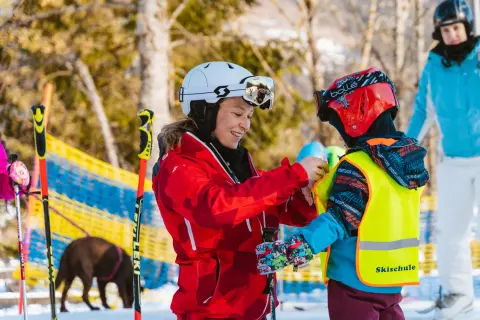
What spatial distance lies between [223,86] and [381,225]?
0.79 m

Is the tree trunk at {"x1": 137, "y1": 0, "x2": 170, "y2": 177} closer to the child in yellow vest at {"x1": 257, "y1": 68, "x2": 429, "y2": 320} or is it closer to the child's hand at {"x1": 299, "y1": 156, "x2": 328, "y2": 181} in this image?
the child in yellow vest at {"x1": 257, "y1": 68, "x2": 429, "y2": 320}

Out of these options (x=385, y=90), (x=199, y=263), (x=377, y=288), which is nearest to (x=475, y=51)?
(x=385, y=90)

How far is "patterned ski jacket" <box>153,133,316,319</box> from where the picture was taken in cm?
280

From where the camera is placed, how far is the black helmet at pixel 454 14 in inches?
212

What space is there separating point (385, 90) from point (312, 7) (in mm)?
15700

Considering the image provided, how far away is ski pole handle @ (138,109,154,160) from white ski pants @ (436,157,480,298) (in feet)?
8.28

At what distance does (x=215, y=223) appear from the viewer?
2.82 m

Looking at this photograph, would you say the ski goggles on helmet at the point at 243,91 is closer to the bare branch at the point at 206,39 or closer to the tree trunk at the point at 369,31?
the bare branch at the point at 206,39

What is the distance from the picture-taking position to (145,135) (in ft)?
12.7

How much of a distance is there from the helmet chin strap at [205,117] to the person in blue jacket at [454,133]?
283 centimetres

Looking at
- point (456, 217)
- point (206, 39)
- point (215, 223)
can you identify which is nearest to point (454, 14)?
point (456, 217)

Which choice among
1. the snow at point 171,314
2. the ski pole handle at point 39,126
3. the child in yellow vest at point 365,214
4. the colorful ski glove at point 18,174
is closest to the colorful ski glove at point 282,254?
the child in yellow vest at point 365,214

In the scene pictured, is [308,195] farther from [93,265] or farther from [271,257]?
[93,265]

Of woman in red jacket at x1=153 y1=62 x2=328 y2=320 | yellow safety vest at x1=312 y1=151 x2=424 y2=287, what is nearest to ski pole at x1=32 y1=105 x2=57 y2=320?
woman in red jacket at x1=153 y1=62 x2=328 y2=320
